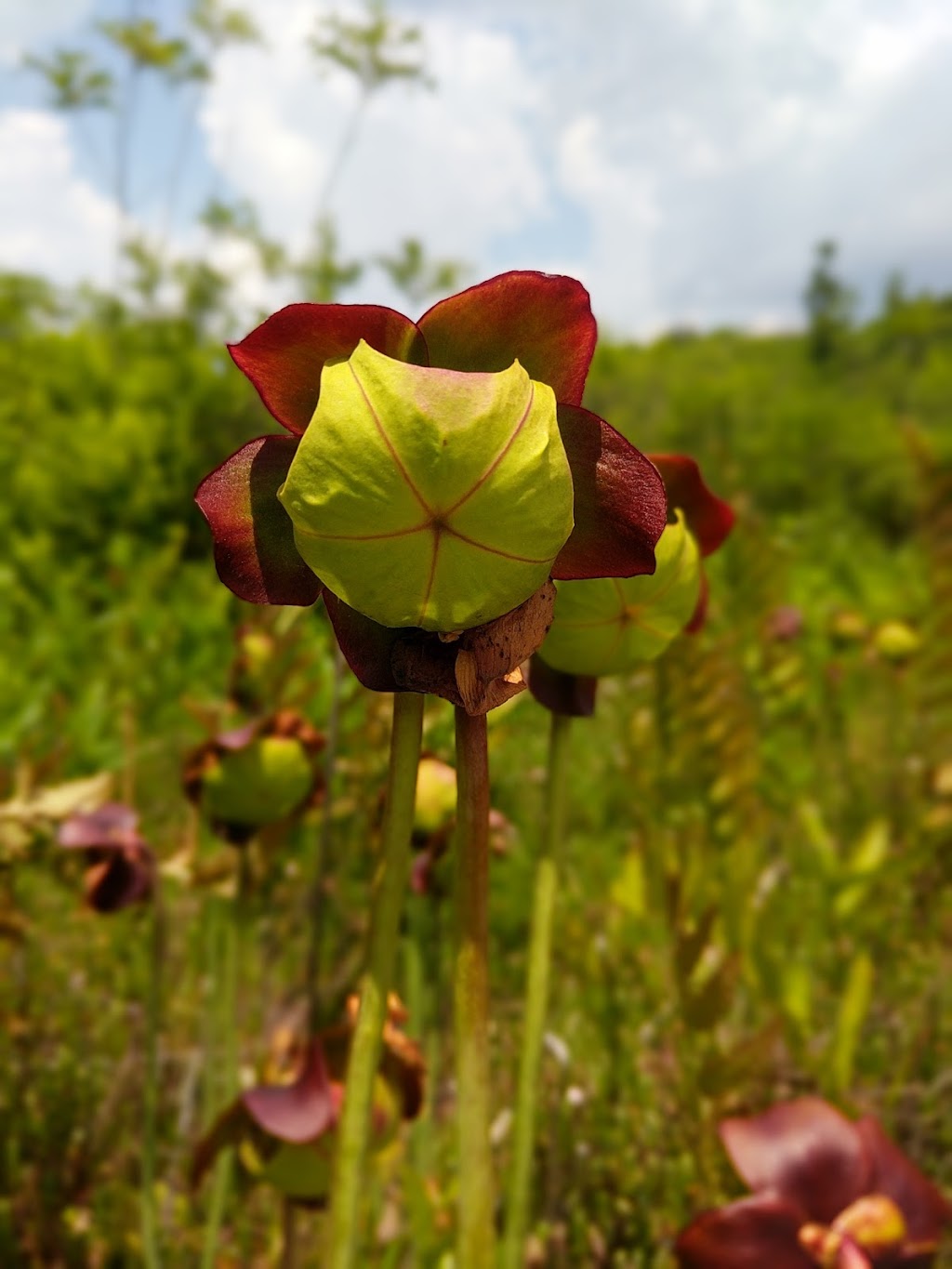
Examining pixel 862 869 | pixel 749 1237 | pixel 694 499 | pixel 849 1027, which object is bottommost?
pixel 749 1237

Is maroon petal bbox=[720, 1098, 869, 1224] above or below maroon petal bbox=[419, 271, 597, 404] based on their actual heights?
below

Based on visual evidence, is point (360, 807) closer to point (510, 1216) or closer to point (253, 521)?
point (510, 1216)

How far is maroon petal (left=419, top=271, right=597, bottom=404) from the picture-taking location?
0.83 feet

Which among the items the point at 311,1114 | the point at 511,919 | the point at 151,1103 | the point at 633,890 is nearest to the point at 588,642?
the point at 311,1114

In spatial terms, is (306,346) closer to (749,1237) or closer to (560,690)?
(560,690)

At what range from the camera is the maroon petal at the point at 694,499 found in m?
0.36

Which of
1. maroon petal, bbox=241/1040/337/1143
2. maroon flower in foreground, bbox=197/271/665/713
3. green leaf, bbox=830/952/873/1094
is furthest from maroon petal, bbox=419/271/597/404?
green leaf, bbox=830/952/873/1094

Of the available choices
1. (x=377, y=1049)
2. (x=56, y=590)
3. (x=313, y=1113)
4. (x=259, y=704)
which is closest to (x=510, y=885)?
(x=259, y=704)

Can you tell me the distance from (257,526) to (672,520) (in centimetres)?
16

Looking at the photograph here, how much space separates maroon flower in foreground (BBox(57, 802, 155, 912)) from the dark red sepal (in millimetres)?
347

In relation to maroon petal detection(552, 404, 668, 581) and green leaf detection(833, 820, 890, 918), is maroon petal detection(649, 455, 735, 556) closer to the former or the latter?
maroon petal detection(552, 404, 668, 581)

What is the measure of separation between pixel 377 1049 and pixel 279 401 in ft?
0.55

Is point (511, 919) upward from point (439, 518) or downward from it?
upward

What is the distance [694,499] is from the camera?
0.37m
